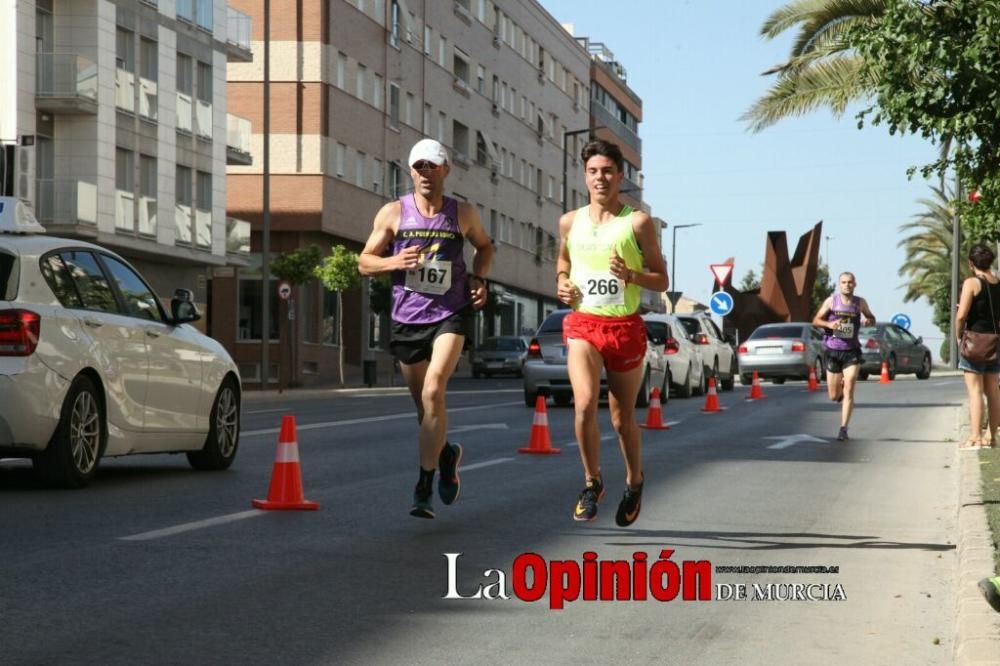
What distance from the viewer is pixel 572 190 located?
101 metres

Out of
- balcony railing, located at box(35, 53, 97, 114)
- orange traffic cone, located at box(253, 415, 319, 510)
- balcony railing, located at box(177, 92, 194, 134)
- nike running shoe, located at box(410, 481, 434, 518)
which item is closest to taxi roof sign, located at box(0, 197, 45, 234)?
orange traffic cone, located at box(253, 415, 319, 510)

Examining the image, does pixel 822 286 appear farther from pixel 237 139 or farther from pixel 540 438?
pixel 540 438

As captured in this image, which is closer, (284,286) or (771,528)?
(771,528)

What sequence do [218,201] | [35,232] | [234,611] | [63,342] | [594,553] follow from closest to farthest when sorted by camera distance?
1. [234,611]
2. [594,553]
3. [63,342]
4. [35,232]
5. [218,201]

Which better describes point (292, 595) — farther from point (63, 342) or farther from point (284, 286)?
point (284, 286)

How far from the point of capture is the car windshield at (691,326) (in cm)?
3548

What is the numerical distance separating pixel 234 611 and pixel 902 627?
2643 mm

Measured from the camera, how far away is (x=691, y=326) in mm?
35844

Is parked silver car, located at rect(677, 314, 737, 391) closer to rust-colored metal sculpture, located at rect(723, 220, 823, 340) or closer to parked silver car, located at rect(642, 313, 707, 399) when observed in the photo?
parked silver car, located at rect(642, 313, 707, 399)

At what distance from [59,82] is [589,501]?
1393 inches

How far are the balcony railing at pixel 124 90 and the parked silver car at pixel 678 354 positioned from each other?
1800cm

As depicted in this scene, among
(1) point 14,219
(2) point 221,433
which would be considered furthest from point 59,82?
(1) point 14,219

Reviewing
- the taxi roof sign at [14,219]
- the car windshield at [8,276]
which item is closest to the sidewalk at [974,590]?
the car windshield at [8,276]

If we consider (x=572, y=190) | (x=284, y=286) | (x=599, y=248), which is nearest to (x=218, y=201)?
(x=284, y=286)
